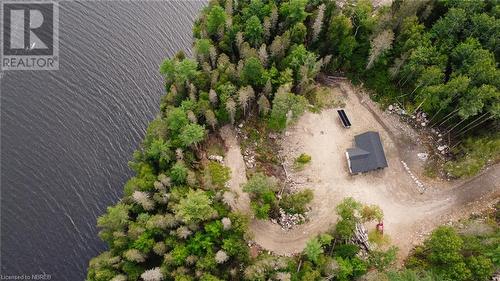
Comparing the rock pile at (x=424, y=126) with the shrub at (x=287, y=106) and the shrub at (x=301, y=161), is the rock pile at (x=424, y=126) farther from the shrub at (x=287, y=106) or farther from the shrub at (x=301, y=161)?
the shrub at (x=301, y=161)

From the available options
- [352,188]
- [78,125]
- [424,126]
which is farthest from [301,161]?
[78,125]

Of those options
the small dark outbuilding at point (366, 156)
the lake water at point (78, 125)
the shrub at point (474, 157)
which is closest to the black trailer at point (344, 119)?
the small dark outbuilding at point (366, 156)

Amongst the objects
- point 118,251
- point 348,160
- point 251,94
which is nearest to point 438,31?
point 348,160

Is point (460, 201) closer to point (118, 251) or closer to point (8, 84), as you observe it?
point (118, 251)

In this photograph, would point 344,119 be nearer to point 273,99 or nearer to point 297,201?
point 273,99

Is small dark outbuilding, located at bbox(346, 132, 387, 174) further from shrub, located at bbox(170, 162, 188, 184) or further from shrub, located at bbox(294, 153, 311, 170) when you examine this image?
shrub, located at bbox(170, 162, 188, 184)

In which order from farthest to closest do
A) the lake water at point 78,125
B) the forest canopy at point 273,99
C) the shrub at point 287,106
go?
the shrub at point 287,106 < the lake water at point 78,125 < the forest canopy at point 273,99
